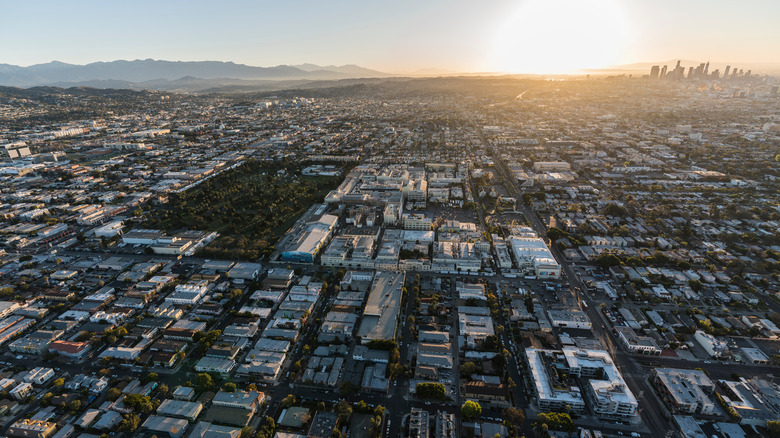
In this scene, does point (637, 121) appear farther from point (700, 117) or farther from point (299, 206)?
point (299, 206)

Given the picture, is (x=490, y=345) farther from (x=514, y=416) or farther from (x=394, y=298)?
(x=394, y=298)

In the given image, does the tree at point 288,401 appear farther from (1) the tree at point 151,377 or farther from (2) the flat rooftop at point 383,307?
(1) the tree at point 151,377

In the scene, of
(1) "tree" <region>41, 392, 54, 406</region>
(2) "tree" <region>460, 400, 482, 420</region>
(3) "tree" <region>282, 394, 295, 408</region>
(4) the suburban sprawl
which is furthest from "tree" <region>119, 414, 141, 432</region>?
(2) "tree" <region>460, 400, 482, 420</region>

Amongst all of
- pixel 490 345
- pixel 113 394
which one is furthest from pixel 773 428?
pixel 113 394

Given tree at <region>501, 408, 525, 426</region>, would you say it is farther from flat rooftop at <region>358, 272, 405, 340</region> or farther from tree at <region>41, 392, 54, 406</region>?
tree at <region>41, 392, 54, 406</region>

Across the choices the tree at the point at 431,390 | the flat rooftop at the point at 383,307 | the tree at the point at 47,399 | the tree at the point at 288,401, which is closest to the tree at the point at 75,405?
the tree at the point at 47,399

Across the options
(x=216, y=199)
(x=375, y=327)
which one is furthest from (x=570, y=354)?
(x=216, y=199)
